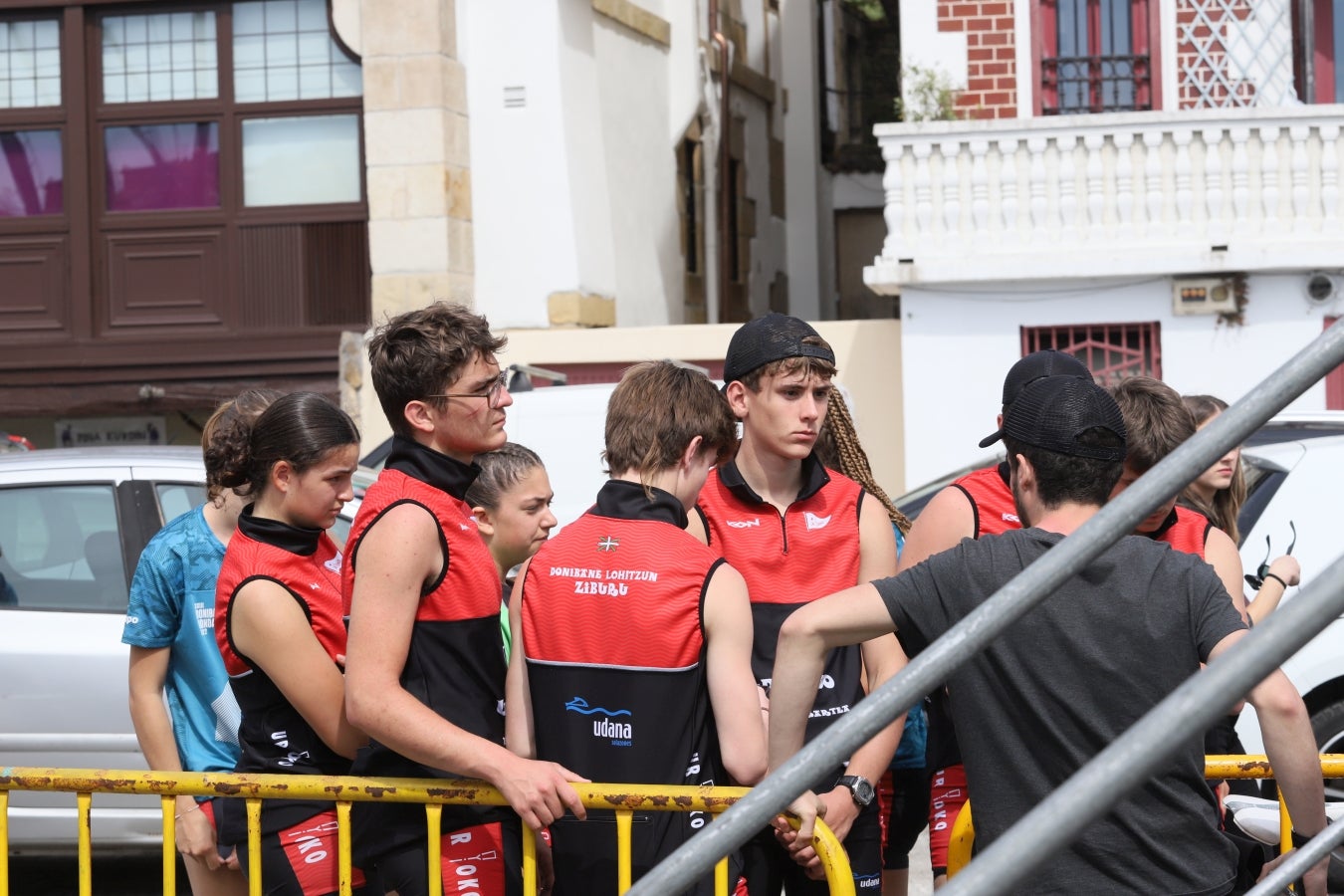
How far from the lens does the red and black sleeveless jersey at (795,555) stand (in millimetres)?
3512

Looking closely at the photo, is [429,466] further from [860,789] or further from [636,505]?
[860,789]

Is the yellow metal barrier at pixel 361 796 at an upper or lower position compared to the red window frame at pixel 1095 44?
lower

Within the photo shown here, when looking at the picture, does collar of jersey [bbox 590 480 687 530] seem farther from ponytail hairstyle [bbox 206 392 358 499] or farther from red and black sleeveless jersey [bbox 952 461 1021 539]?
red and black sleeveless jersey [bbox 952 461 1021 539]

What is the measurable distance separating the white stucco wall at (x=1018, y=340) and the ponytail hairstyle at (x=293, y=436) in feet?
32.7

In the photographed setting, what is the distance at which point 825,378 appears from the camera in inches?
143

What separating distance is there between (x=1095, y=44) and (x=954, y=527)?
12218mm

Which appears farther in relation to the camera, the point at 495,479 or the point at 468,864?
the point at 495,479

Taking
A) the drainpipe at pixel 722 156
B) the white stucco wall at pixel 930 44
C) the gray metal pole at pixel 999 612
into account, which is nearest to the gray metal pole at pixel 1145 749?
the gray metal pole at pixel 999 612

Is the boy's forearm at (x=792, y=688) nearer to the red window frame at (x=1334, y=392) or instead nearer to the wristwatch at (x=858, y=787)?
the wristwatch at (x=858, y=787)

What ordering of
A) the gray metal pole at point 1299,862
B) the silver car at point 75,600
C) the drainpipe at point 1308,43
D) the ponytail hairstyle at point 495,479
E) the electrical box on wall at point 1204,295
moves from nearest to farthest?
the gray metal pole at point 1299,862
the ponytail hairstyle at point 495,479
the silver car at point 75,600
the electrical box on wall at point 1204,295
the drainpipe at point 1308,43

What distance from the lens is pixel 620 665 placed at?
9.71 ft

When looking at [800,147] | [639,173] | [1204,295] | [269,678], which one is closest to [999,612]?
[269,678]

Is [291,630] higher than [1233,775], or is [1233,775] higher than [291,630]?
[291,630]

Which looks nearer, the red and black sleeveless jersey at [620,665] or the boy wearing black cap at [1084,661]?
the boy wearing black cap at [1084,661]
